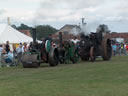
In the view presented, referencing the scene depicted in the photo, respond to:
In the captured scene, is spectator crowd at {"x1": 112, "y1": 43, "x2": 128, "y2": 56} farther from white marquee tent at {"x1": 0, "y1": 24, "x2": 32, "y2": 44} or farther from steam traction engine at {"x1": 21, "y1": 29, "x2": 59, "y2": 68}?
steam traction engine at {"x1": 21, "y1": 29, "x2": 59, "y2": 68}

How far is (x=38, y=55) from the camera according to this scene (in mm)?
14508

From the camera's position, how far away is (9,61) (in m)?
16.5

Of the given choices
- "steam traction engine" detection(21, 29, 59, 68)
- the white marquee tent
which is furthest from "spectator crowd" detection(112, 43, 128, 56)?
"steam traction engine" detection(21, 29, 59, 68)

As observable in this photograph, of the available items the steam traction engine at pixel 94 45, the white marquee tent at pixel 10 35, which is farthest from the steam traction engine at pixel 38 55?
the white marquee tent at pixel 10 35

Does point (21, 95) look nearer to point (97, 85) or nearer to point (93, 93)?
point (93, 93)

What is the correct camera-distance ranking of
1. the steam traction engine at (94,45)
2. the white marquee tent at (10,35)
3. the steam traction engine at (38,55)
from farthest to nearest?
the white marquee tent at (10,35), the steam traction engine at (94,45), the steam traction engine at (38,55)

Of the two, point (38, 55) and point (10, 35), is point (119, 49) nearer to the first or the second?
point (10, 35)

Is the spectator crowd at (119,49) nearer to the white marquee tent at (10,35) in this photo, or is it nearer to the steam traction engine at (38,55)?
the white marquee tent at (10,35)

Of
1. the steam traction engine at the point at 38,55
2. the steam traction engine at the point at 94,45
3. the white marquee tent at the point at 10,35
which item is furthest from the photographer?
the white marquee tent at the point at 10,35

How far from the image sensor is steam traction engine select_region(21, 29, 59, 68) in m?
14.3

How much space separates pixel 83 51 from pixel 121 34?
172ft

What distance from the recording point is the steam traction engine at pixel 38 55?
46.8 feet

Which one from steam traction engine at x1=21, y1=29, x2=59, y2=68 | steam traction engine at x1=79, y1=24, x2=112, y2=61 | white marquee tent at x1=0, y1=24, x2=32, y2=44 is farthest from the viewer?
white marquee tent at x1=0, y1=24, x2=32, y2=44

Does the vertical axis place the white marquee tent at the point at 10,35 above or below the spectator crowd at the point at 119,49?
above
